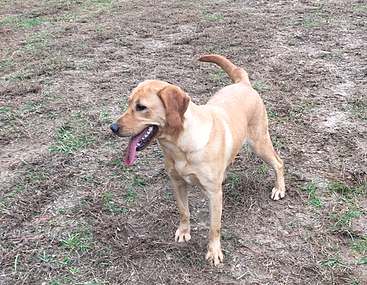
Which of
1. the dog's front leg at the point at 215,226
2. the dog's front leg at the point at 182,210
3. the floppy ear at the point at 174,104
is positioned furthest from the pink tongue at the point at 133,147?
the dog's front leg at the point at 215,226

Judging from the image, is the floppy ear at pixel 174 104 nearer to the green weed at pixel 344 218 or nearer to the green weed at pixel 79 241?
the green weed at pixel 79 241

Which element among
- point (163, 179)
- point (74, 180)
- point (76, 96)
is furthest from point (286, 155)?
point (76, 96)

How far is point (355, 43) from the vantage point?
7.19 meters

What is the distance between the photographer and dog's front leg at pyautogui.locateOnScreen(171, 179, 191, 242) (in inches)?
116

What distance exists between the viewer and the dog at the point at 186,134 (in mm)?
2494

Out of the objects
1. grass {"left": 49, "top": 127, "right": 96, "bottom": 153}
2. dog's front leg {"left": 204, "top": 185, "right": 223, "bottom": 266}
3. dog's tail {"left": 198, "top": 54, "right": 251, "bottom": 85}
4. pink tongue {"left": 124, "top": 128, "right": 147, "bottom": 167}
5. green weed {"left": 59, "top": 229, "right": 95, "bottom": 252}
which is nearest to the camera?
pink tongue {"left": 124, "top": 128, "right": 147, "bottom": 167}

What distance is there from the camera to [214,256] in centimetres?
290

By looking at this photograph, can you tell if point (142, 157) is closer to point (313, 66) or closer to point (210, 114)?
point (210, 114)

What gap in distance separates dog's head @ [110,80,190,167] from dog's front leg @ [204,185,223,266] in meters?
0.69

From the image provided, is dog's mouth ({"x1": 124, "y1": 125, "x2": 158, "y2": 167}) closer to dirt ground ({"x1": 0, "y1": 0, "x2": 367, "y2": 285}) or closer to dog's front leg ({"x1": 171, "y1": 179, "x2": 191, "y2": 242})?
dog's front leg ({"x1": 171, "y1": 179, "x2": 191, "y2": 242})

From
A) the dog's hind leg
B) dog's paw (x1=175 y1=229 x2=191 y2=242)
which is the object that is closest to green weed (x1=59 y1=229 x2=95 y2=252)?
dog's paw (x1=175 y1=229 x2=191 y2=242)

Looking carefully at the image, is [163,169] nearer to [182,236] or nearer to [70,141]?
[182,236]

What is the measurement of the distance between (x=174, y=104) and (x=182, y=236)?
4.51 feet

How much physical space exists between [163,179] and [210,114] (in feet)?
4.39
